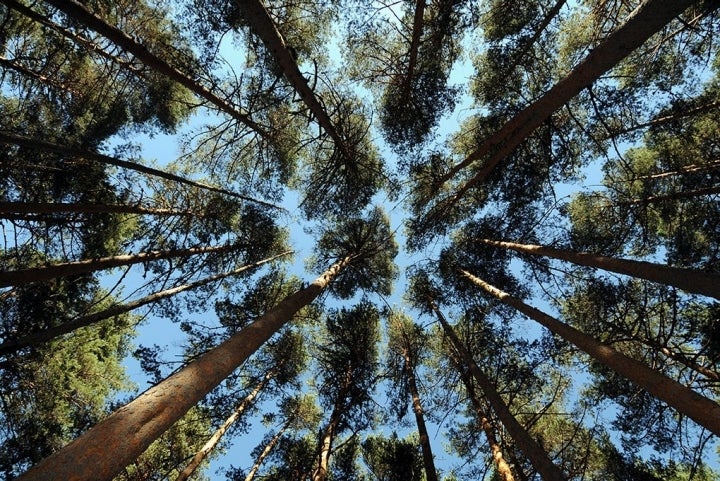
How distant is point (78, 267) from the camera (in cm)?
642

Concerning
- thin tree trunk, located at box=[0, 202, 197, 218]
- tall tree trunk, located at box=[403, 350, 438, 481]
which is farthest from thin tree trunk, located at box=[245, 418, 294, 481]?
thin tree trunk, located at box=[0, 202, 197, 218]

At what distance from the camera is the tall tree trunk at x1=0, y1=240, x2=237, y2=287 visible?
17.8ft

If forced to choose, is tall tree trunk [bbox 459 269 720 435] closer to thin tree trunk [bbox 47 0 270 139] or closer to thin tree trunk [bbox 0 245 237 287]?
thin tree trunk [bbox 47 0 270 139]

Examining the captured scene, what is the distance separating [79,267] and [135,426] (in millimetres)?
5382

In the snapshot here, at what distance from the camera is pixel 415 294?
13.4m

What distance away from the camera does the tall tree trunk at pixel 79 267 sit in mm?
5439

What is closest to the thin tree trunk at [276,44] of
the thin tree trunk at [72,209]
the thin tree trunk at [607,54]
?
the thin tree trunk at [607,54]

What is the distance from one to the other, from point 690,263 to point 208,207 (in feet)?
40.3

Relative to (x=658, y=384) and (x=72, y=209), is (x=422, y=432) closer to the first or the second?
(x=658, y=384)

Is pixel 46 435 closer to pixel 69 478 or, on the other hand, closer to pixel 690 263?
pixel 69 478

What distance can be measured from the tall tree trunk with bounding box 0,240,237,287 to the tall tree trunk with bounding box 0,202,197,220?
2.97 feet

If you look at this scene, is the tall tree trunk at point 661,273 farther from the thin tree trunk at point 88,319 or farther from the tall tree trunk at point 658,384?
the thin tree trunk at point 88,319

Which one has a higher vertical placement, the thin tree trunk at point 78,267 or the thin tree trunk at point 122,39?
the thin tree trunk at point 122,39

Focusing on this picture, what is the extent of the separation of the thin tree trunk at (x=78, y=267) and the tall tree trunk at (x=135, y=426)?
4.17 metres
